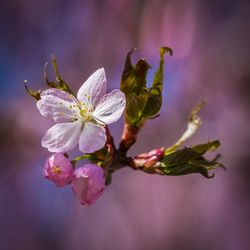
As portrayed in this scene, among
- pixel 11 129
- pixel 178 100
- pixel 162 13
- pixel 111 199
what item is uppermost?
pixel 162 13

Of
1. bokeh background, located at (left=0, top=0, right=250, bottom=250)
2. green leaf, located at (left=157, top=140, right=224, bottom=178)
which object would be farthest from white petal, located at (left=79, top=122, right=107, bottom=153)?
bokeh background, located at (left=0, top=0, right=250, bottom=250)

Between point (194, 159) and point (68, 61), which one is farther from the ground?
point (68, 61)

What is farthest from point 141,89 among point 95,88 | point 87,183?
point 87,183

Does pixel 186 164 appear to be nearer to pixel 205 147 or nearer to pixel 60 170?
pixel 205 147

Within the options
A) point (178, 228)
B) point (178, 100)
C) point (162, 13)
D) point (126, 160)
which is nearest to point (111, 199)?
point (178, 228)

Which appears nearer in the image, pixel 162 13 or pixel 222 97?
pixel 222 97

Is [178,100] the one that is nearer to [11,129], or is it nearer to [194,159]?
[11,129]

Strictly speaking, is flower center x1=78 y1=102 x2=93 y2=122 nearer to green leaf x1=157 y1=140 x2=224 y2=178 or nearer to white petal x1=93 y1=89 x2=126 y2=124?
white petal x1=93 y1=89 x2=126 y2=124
